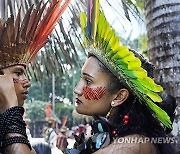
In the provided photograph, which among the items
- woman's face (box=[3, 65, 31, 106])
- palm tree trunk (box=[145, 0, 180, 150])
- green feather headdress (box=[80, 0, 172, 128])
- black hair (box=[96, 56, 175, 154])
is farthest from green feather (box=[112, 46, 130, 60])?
palm tree trunk (box=[145, 0, 180, 150])

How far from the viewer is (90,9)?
2.28 meters

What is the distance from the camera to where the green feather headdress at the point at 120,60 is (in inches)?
84.4

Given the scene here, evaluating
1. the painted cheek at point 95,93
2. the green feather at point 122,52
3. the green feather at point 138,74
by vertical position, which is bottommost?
the painted cheek at point 95,93

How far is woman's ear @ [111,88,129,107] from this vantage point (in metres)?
2.27

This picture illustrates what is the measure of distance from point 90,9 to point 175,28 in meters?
0.91

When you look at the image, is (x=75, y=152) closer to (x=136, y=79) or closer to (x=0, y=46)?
(x=136, y=79)

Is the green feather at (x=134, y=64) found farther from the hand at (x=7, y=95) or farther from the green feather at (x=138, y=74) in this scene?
the hand at (x=7, y=95)

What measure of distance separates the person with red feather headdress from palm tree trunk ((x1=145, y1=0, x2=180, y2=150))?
93cm

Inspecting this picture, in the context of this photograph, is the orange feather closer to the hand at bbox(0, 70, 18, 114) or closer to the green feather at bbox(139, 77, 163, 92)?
the hand at bbox(0, 70, 18, 114)

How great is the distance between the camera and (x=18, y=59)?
231cm

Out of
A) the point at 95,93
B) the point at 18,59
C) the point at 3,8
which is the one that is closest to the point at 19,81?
the point at 18,59

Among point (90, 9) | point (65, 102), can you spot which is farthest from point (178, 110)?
point (65, 102)

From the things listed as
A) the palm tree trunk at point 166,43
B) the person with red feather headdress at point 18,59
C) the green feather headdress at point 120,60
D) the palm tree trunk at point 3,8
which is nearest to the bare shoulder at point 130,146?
the green feather headdress at point 120,60

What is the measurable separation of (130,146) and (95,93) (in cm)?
36
